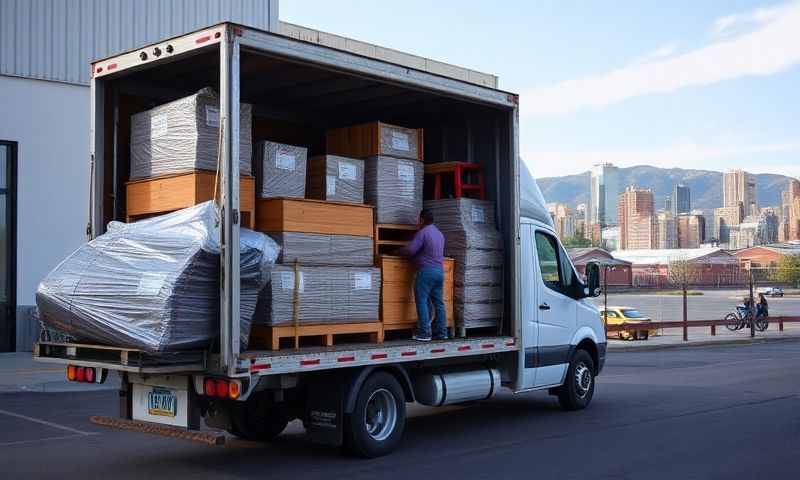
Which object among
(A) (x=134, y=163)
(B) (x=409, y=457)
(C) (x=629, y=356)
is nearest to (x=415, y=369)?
(B) (x=409, y=457)

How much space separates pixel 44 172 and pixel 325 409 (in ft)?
43.6

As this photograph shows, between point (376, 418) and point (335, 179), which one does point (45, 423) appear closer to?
point (376, 418)

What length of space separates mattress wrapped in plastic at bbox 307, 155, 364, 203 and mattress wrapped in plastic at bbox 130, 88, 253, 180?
0.87 m

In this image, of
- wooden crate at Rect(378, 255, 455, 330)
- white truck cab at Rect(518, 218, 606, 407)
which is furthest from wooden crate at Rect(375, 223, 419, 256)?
white truck cab at Rect(518, 218, 606, 407)

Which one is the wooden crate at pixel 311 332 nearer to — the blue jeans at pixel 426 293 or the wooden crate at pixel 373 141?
the blue jeans at pixel 426 293

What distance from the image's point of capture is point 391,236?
405 inches

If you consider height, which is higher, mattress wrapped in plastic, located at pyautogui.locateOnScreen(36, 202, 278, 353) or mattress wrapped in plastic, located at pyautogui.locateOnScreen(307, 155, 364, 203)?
mattress wrapped in plastic, located at pyautogui.locateOnScreen(307, 155, 364, 203)

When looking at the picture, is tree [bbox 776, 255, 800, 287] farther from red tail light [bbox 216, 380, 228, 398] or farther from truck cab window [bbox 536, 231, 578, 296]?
red tail light [bbox 216, 380, 228, 398]

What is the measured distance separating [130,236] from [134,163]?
1.28 meters

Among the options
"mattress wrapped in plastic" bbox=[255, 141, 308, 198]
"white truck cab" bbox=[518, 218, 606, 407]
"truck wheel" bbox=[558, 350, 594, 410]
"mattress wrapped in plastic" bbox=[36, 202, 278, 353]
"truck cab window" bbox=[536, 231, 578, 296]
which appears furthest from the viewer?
"truck wheel" bbox=[558, 350, 594, 410]

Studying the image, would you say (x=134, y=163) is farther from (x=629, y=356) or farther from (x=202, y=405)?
(x=629, y=356)

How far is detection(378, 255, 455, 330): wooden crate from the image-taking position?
9125 millimetres

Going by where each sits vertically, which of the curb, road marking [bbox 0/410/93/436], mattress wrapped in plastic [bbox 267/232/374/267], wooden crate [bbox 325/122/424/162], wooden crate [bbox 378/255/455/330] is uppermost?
wooden crate [bbox 325/122/424/162]

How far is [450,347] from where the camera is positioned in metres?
9.32
